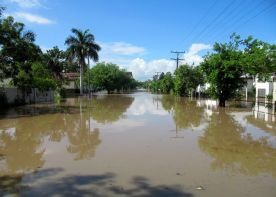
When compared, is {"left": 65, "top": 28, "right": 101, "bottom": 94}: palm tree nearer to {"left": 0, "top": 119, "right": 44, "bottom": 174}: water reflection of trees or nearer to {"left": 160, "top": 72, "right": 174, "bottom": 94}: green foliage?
{"left": 160, "top": 72, "right": 174, "bottom": 94}: green foliage

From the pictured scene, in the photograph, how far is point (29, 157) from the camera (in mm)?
10617

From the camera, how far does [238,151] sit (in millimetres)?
11562

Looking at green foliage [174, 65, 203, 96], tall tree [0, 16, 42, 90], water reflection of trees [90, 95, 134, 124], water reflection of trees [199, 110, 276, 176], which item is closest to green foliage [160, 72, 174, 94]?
green foliage [174, 65, 203, 96]

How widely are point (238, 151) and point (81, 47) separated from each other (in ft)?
179

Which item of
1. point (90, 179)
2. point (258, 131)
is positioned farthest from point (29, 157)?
point (258, 131)

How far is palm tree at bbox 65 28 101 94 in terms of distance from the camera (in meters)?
63.4

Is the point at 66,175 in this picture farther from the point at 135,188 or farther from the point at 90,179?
A: the point at 135,188

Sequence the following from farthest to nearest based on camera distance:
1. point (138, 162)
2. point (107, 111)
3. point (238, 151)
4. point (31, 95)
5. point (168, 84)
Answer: point (168, 84), point (31, 95), point (107, 111), point (238, 151), point (138, 162)

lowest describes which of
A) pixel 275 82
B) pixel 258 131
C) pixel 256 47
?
pixel 258 131

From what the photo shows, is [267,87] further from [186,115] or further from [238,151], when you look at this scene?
[238,151]

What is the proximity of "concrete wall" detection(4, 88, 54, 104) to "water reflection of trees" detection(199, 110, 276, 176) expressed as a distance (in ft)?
76.8

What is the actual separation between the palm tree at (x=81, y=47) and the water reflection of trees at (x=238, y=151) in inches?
1952

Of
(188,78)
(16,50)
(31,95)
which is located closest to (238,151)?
(16,50)

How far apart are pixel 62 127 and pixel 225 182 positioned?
39.3 feet
